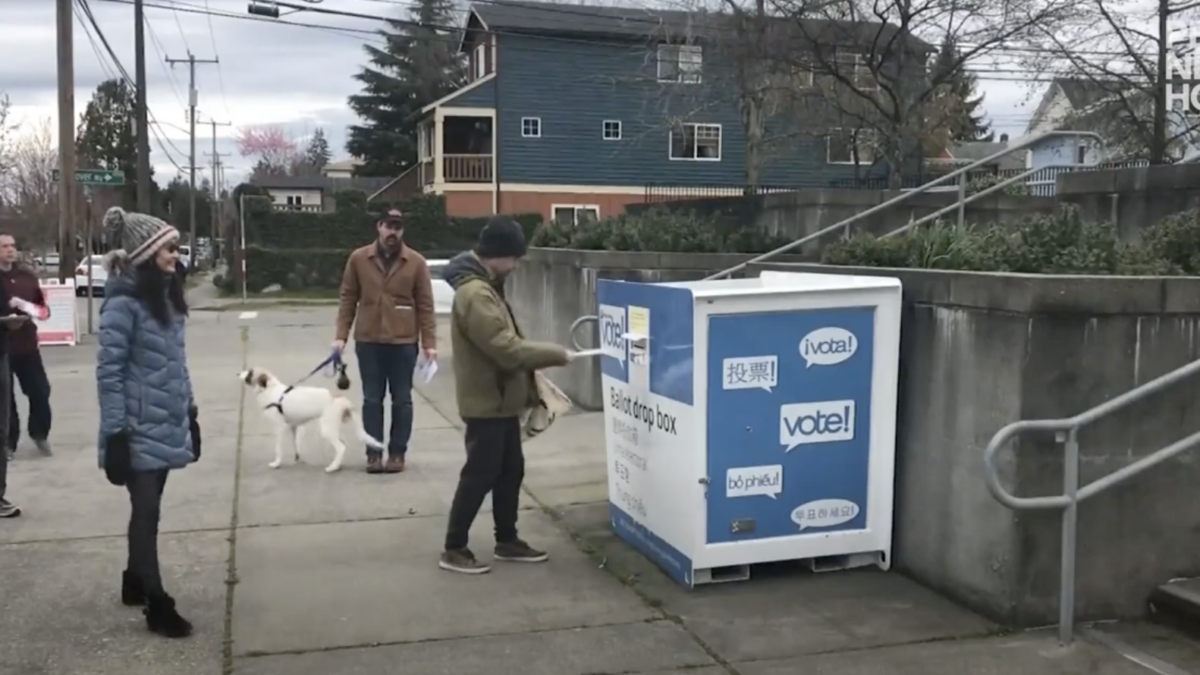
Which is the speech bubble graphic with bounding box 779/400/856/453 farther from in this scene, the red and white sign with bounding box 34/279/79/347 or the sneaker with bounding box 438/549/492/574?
the red and white sign with bounding box 34/279/79/347

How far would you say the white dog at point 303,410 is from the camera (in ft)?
27.6

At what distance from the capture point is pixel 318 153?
11775cm

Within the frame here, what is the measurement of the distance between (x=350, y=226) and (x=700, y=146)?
39.1ft

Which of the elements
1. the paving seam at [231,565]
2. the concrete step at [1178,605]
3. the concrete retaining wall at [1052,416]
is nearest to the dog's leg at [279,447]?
the paving seam at [231,565]

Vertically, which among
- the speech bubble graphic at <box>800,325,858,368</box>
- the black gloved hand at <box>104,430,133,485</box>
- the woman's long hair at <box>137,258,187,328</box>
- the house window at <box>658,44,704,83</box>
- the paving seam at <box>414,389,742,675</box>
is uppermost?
the house window at <box>658,44,704,83</box>

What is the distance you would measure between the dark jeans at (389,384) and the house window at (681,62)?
1793cm

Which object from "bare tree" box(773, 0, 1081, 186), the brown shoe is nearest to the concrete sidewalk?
the brown shoe

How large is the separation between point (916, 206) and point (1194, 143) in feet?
27.2

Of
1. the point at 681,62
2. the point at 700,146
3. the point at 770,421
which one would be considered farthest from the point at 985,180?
the point at 700,146

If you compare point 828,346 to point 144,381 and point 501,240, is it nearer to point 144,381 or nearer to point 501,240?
point 501,240

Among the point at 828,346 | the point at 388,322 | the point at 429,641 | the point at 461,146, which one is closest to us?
the point at 429,641

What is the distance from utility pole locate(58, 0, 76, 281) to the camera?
21.7m

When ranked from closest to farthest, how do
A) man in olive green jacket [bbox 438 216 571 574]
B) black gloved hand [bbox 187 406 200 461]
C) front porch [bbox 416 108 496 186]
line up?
black gloved hand [bbox 187 406 200 461], man in olive green jacket [bbox 438 216 571 574], front porch [bbox 416 108 496 186]

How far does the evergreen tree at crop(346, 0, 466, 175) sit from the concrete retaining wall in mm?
57411
